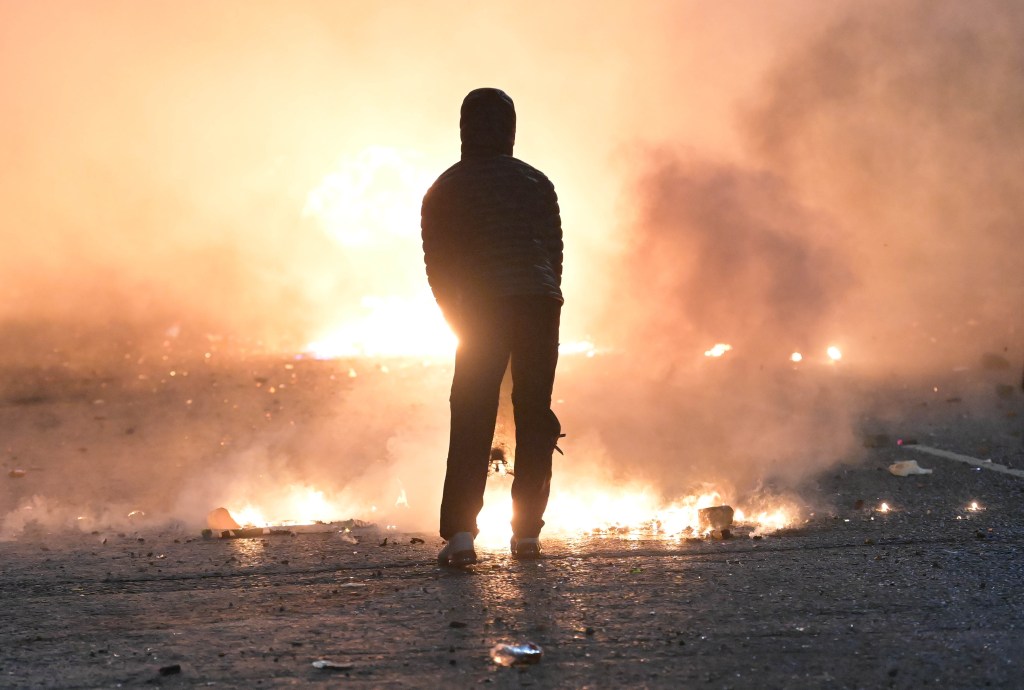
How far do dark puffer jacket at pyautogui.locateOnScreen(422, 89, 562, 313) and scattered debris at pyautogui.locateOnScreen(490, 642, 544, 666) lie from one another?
1.61 meters

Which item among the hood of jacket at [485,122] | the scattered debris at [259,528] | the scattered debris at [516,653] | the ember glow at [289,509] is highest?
the hood of jacket at [485,122]

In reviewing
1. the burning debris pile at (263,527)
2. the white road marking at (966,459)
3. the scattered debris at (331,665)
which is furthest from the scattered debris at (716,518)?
the scattered debris at (331,665)

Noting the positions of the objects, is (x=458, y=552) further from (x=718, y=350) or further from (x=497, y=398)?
(x=718, y=350)

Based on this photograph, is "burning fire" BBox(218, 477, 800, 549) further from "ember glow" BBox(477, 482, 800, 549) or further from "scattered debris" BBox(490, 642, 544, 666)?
"scattered debris" BBox(490, 642, 544, 666)

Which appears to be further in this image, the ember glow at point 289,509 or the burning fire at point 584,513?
the ember glow at point 289,509

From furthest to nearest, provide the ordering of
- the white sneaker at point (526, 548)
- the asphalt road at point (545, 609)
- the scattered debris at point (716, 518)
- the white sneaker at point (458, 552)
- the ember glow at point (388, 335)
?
the ember glow at point (388, 335), the scattered debris at point (716, 518), the white sneaker at point (526, 548), the white sneaker at point (458, 552), the asphalt road at point (545, 609)

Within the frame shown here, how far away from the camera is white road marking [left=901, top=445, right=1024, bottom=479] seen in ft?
20.4

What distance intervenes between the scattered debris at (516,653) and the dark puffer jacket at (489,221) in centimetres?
161

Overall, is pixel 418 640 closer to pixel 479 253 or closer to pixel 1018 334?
pixel 479 253

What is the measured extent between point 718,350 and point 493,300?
7438 mm

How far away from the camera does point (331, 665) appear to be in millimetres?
2723

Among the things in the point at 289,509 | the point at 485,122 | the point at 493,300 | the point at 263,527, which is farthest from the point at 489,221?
the point at 289,509

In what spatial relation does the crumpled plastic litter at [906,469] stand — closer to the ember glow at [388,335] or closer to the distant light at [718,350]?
the distant light at [718,350]

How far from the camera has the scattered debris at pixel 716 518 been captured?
15.6 feet
